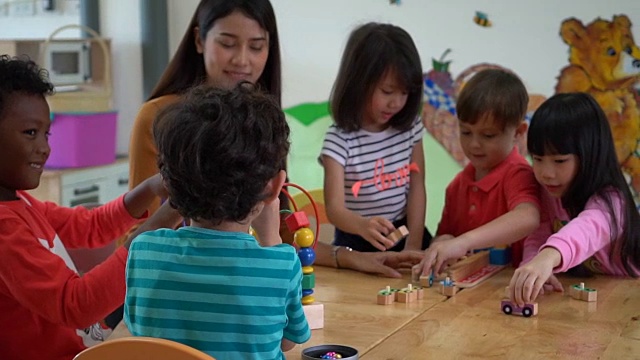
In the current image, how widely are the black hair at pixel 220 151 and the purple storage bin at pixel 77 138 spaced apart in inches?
115

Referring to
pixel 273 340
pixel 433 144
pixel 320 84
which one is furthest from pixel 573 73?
pixel 273 340

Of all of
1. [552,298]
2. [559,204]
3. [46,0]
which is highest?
[46,0]

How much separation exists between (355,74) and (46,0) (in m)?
2.93

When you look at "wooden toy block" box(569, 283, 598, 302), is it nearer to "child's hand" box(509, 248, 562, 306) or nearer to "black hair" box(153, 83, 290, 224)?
"child's hand" box(509, 248, 562, 306)

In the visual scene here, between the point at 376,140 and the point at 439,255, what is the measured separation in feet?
1.71

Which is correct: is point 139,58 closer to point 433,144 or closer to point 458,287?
point 433,144

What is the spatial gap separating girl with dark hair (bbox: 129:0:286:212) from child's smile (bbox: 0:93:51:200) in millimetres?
490

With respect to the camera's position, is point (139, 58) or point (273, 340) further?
point (139, 58)

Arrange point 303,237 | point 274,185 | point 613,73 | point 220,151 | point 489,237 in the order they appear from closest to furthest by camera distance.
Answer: point 220,151, point 274,185, point 303,237, point 489,237, point 613,73

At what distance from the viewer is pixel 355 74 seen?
7.57 feet

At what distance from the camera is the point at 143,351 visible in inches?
40.0

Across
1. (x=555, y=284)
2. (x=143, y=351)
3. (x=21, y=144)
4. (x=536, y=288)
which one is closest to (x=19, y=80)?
(x=21, y=144)

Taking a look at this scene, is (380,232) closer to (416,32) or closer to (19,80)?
(19,80)

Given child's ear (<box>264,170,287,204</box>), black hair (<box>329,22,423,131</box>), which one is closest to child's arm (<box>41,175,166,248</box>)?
child's ear (<box>264,170,287,204</box>)
